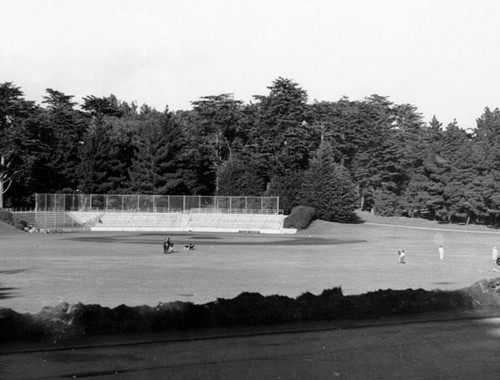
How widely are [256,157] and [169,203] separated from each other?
22016 millimetres

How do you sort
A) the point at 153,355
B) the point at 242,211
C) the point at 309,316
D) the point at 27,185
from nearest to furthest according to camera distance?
the point at 153,355, the point at 309,316, the point at 242,211, the point at 27,185

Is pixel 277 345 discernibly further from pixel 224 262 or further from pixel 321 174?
pixel 321 174

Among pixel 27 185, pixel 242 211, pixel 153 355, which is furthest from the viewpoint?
pixel 27 185

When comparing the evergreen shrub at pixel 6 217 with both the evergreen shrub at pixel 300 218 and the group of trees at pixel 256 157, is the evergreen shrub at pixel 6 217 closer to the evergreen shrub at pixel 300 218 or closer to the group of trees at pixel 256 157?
the group of trees at pixel 256 157

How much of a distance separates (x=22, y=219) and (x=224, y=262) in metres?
54.3

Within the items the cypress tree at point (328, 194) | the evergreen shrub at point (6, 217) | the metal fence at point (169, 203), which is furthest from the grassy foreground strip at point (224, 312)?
the metal fence at point (169, 203)

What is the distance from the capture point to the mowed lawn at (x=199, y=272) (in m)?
26.1

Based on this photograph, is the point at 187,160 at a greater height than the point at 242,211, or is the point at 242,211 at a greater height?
the point at 187,160

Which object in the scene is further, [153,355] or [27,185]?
[27,185]

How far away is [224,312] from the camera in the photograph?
1338 cm

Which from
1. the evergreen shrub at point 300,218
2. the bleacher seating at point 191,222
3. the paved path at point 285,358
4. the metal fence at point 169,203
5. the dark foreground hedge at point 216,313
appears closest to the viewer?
the paved path at point 285,358

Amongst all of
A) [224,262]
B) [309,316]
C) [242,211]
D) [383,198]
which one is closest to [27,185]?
[242,211]

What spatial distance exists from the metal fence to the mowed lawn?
1313 inches

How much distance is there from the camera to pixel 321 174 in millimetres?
101250
